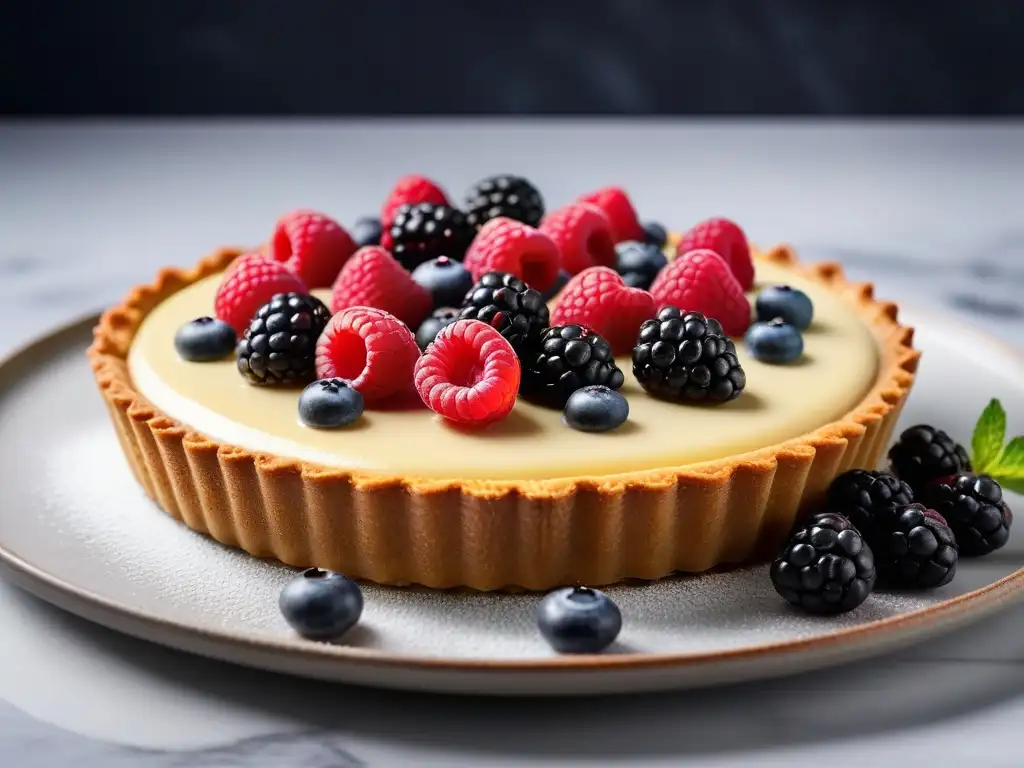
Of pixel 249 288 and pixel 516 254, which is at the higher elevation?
pixel 516 254

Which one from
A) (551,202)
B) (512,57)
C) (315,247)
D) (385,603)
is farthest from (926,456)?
(512,57)

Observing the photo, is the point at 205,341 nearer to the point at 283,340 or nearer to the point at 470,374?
the point at 283,340

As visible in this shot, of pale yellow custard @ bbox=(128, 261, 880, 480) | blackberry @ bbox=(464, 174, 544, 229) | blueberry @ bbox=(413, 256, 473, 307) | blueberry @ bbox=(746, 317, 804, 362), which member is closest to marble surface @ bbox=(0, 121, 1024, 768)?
pale yellow custard @ bbox=(128, 261, 880, 480)

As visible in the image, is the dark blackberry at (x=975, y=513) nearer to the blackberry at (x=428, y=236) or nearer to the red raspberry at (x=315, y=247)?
the blackberry at (x=428, y=236)

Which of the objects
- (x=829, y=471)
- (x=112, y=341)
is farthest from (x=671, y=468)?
(x=112, y=341)

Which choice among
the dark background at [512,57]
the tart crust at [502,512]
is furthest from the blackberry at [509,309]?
the dark background at [512,57]

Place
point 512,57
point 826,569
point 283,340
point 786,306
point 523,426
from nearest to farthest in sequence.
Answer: point 826,569
point 523,426
point 283,340
point 786,306
point 512,57

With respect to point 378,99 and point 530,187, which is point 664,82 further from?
point 530,187
